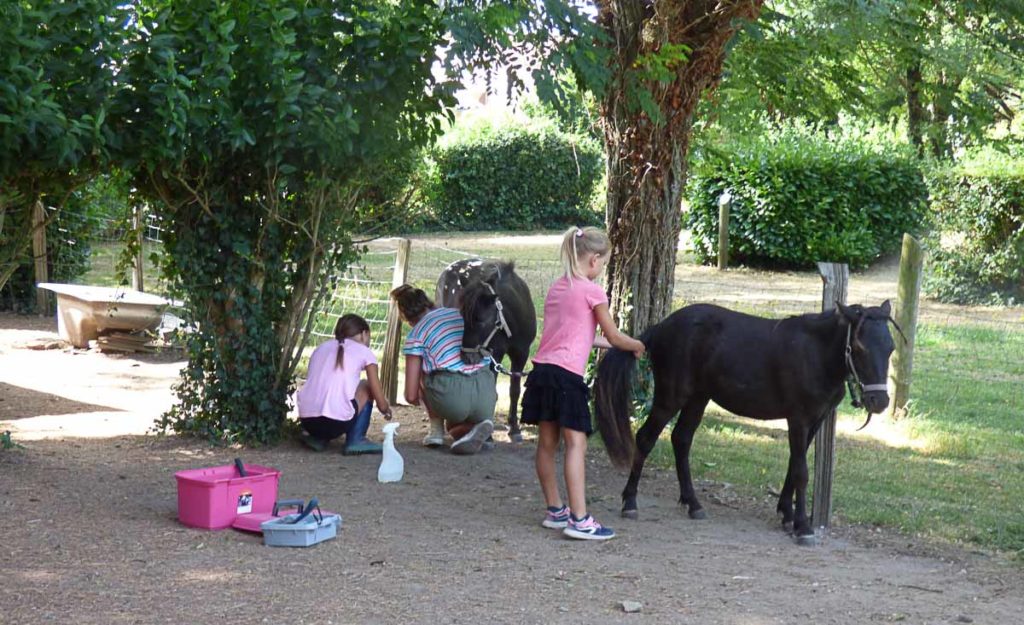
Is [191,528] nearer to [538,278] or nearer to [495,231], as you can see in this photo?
[538,278]

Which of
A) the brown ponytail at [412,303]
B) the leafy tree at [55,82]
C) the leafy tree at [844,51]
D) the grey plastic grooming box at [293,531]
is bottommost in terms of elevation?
the grey plastic grooming box at [293,531]

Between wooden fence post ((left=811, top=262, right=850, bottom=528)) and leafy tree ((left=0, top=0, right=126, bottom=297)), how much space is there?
4.36 metres

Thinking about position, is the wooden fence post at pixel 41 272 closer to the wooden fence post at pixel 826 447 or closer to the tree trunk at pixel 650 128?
the tree trunk at pixel 650 128

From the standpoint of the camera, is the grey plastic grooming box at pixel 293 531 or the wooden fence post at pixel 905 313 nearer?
the grey plastic grooming box at pixel 293 531

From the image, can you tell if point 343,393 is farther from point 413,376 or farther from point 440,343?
point 440,343

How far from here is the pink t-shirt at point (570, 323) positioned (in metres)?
6.12

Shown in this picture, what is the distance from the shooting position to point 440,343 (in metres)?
8.21

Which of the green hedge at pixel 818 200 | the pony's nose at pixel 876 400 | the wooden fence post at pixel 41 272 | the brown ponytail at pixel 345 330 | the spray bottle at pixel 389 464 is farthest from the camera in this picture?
the green hedge at pixel 818 200

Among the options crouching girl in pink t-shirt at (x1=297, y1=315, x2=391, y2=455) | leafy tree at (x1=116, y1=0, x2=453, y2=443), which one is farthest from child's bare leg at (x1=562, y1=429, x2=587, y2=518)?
leafy tree at (x1=116, y1=0, x2=453, y2=443)

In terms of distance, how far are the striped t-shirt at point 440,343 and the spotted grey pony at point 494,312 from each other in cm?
6

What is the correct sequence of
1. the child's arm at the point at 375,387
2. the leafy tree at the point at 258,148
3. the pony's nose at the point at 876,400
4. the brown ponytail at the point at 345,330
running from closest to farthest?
the pony's nose at the point at 876,400
the leafy tree at the point at 258,148
the child's arm at the point at 375,387
the brown ponytail at the point at 345,330

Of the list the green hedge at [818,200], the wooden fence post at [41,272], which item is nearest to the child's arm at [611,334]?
the wooden fence post at [41,272]

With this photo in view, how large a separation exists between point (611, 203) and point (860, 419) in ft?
10.8

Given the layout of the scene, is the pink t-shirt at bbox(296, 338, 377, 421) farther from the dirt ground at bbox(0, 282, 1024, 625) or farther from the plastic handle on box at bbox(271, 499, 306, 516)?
the plastic handle on box at bbox(271, 499, 306, 516)
